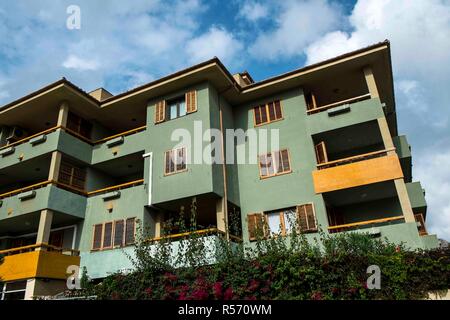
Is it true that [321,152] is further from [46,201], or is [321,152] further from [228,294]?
[46,201]

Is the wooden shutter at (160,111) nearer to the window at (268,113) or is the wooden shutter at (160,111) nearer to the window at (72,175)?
the window at (268,113)

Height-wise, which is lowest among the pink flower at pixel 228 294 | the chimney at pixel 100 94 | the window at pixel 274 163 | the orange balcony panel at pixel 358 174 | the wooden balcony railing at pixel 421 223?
the pink flower at pixel 228 294

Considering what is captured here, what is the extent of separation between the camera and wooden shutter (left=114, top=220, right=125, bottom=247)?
800 inches

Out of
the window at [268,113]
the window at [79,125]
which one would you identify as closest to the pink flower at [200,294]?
the window at [268,113]

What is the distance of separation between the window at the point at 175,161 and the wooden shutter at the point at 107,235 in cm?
465

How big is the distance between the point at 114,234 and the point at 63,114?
8.27m

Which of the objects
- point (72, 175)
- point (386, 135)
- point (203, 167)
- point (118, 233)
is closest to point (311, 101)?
point (386, 135)

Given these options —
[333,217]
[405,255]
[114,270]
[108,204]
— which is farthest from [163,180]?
[405,255]

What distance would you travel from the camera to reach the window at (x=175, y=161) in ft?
66.6

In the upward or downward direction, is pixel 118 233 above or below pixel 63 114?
below

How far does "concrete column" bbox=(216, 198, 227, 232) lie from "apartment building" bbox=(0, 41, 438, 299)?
2.3 inches

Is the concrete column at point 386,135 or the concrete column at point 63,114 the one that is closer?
the concrete column at point 386,135

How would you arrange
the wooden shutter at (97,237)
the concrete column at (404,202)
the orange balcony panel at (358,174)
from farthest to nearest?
the wooden shutter at (97,237) < the orange balcony panel at (358,174) < the concrete column at (404,202)

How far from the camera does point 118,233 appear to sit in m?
20.6
